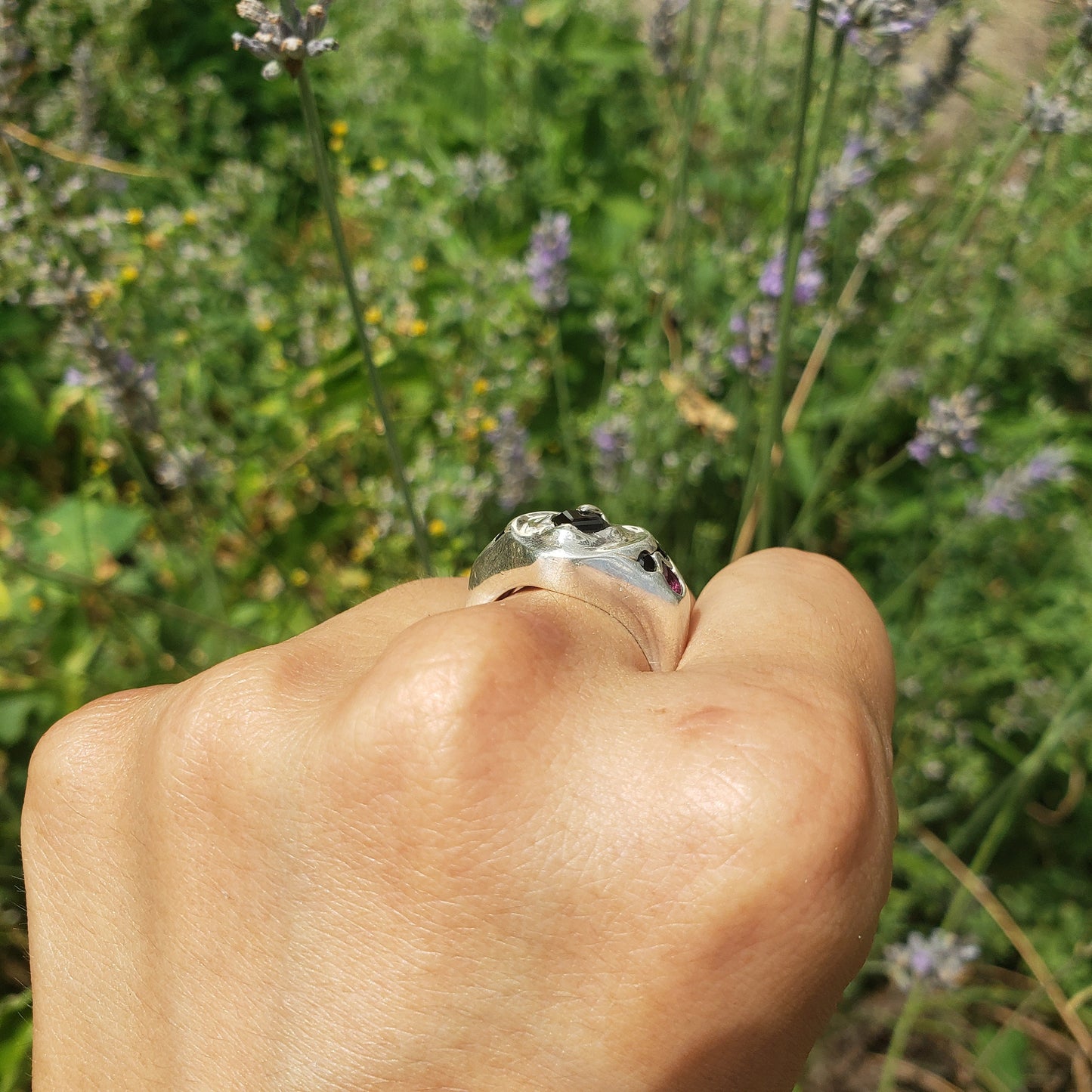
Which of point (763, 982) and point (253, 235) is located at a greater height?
point (763, 982)

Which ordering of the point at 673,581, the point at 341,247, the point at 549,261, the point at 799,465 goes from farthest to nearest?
the point at 799,465
the point at 549,261
the point at 341,247
the point at 673,581

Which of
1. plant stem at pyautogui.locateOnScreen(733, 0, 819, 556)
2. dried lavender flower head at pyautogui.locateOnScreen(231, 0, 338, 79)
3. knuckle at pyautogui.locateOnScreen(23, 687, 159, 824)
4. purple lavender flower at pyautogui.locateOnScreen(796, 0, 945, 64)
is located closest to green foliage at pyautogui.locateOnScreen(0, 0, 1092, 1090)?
plant stem at pyautogui.locateOnScreen(733, 0, 819, 556)

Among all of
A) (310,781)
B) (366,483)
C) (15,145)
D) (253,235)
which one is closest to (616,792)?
(310,781)

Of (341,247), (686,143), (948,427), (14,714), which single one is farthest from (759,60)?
(14,714)

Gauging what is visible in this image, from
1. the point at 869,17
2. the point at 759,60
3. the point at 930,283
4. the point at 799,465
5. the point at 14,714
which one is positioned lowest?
the point at 14,714

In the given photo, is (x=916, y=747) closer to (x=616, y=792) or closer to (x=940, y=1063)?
(x=940, y=1063)

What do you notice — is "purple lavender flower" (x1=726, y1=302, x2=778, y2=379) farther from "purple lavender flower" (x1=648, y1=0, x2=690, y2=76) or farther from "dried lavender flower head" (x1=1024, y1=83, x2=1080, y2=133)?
"purple lavender flower" (x1=648, y1=0, x2=690, y2=76)

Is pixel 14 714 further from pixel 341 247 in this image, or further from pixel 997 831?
pixel 997 831
